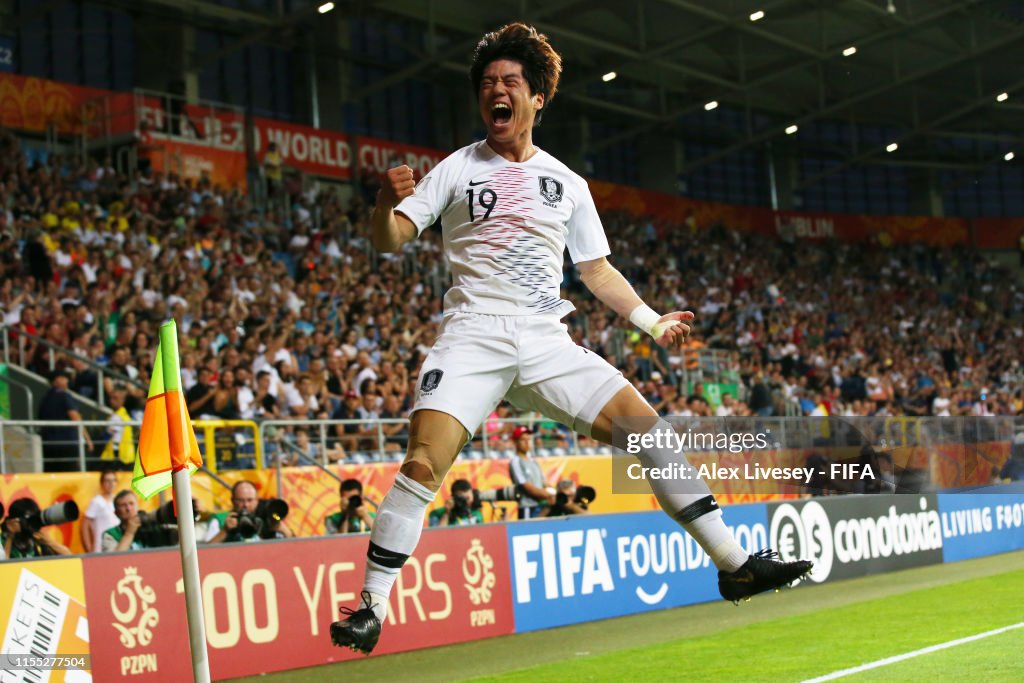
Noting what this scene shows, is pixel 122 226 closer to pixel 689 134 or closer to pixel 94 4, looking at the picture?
pixel 94 4

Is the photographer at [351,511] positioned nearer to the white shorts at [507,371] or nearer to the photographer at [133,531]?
the photographer at [133,531]

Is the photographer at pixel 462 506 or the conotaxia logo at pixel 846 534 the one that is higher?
the photographer at pixel 462 506

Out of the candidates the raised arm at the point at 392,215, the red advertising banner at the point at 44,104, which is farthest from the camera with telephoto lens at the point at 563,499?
A: the red advertising banner at the point at 44,104

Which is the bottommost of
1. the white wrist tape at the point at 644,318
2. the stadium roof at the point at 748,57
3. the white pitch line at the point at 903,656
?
the white pitch line at the point at 903,656

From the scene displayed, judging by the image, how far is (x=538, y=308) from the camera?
5.48 meters

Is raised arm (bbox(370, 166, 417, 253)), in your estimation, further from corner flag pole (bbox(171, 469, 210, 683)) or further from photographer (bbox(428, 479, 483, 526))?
photographer (bbox(428, 479, 483, 526))

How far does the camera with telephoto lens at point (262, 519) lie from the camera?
11211 millimetres

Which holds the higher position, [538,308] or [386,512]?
[538,308]

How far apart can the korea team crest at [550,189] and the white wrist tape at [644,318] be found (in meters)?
0.54

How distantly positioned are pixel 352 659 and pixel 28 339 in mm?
7685

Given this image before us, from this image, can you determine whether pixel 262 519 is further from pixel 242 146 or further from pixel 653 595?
pixel 242 146

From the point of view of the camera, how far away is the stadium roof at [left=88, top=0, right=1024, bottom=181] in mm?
31797

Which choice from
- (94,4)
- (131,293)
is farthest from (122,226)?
(94,4)

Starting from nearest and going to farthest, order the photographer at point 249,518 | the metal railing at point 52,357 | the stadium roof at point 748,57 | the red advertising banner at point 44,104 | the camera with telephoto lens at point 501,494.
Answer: the photographer at point 249,518
the camera with telephoto lens at point 501,494
the metal railing at point 52,357
the red advertising banner at point 44,104
the stadium roof at point 748,57
